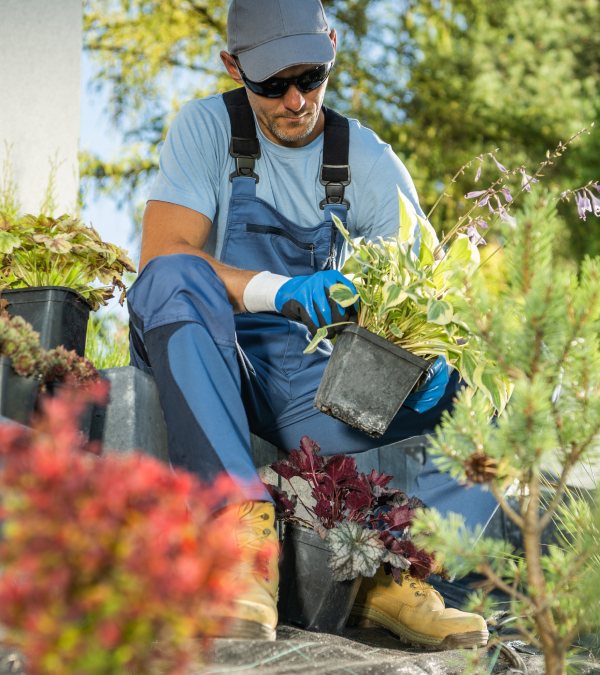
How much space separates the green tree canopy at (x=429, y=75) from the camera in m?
10.1

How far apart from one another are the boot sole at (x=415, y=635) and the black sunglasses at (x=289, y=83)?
5.31 feet

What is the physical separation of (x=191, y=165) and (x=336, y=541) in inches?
50.9

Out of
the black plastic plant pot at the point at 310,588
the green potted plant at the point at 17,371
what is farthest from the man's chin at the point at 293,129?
the black plastic plant pot at the point at 310,588

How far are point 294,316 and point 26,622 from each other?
1.65 m

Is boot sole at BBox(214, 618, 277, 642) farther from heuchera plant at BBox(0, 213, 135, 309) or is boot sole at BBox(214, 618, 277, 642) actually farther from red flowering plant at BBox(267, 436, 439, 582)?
heuchera plant at BBox(0, 213, 135, 309)

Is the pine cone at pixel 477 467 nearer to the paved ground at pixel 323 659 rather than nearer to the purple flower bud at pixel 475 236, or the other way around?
the paved ground at pixel 323 659

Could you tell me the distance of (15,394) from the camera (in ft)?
7.41

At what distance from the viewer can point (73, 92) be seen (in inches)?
167

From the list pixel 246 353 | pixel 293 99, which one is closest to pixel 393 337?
pixel 246 353

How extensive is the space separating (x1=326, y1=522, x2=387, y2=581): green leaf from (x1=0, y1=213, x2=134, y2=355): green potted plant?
102 centimetres

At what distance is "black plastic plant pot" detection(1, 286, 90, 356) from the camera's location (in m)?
2.81

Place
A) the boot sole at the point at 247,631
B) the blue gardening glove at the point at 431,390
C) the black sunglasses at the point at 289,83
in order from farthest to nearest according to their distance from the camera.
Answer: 1. the black sunglasses at the point at 289,83
2. the blue gardening glove at the point at 431,390
3. the boot sole at the point at 247,631

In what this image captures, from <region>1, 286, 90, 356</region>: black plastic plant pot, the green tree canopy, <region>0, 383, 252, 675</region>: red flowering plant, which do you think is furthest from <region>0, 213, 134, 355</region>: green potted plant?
the green tree canopy

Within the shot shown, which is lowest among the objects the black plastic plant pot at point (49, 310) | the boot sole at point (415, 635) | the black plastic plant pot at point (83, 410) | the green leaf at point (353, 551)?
the boot sole at point (415, 635)
